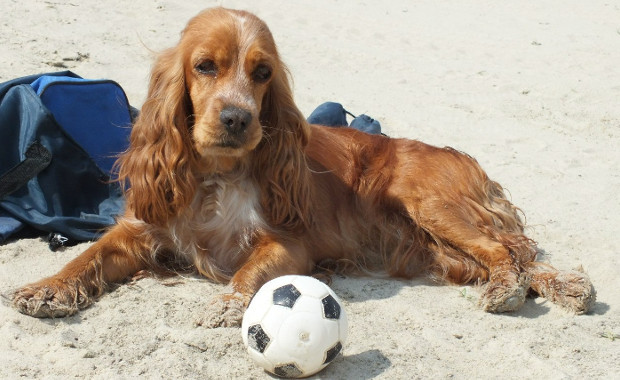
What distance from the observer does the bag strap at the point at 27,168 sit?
5.19m

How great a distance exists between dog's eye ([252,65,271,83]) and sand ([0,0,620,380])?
1241 millimetres

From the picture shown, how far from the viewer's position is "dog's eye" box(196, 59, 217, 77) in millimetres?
4348

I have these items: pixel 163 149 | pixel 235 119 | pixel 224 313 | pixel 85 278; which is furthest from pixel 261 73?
pixel 85 278

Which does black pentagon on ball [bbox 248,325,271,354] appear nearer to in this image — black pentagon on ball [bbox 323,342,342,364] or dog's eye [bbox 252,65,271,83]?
black pentagon on ball [bbox 323,342,342,364]

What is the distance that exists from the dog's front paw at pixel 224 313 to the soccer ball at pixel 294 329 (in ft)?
1.32

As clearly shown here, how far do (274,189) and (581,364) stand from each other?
1957mm

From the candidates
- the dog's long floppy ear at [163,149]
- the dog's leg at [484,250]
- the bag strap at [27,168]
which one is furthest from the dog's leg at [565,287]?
the bag strap at [27,168]

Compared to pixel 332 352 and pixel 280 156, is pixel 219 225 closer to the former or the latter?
pixel 280 156

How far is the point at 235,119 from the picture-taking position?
417cm

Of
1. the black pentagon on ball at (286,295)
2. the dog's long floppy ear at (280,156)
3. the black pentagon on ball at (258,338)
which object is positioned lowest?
the black pentagon on ball at (258,338)

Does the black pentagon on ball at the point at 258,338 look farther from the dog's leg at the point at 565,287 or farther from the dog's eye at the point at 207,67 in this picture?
the dog's leg at the point at 565,287

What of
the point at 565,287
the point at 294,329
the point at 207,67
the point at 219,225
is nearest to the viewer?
the point at 294,329

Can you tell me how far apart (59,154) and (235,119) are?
1.71 meters

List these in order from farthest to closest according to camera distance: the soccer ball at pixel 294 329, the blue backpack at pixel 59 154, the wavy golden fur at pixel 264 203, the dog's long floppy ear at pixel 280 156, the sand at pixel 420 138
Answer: the blue backpack at pixel 59 154
the dog's long floppy ear at pixel 280 156
the wavy golden fur at pixel 264 203
the sand at pixel 420 138
the soccer ball at pixel 294 329
